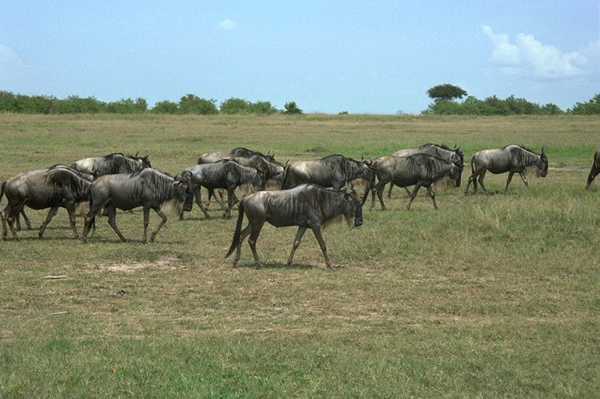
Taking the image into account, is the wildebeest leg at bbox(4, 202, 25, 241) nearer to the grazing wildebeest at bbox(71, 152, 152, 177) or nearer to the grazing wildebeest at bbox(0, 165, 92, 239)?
the grazing wildebeest at bbox(0, 165, 92, 239)

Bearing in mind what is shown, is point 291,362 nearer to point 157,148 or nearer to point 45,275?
point 45,275

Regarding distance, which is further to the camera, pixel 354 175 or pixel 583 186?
pixel 583 186

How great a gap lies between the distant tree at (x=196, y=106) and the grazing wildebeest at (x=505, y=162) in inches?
2097

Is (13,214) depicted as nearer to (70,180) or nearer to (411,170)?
(70,180)

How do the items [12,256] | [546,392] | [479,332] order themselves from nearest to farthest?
1. [546,392]
2. [479,332]
3. [12,256]

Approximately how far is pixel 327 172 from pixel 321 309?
28.6 ft

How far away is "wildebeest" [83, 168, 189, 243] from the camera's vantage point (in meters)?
14.1

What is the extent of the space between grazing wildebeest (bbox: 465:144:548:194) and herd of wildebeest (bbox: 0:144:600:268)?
0.03 meters

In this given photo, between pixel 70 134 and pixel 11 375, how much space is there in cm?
3561

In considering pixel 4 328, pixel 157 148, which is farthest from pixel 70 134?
pixel 4 328

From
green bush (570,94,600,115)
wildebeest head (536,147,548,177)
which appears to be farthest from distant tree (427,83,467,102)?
wildebeest head (536,147,548,177)

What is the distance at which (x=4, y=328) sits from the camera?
28.0 ft

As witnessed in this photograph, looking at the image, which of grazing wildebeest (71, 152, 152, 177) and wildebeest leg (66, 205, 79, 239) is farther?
grazing wildebeest (71, 152, 152, 177)

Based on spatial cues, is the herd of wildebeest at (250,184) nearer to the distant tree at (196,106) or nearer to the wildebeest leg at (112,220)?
the wildebeest leg at (112,220)
